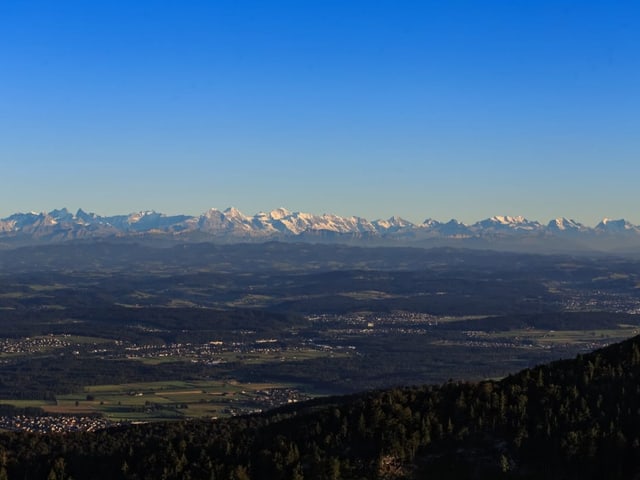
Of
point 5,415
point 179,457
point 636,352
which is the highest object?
point 636,352

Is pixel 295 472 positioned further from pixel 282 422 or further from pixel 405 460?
pixel 282 422

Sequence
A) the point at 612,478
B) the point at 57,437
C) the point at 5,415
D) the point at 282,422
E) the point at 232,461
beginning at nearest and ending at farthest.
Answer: the point at 612,478, the point at 232,461, the point at 282,422, the point at 57,437, the point at 5,415

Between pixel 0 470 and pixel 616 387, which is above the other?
pixel 616 387

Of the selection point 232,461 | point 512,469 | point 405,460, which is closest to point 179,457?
point 232,461

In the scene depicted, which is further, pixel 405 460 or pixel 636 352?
pixel 636 352

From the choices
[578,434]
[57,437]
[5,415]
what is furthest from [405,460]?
[5,415]

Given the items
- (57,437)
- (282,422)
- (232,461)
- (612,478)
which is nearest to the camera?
(612,478)

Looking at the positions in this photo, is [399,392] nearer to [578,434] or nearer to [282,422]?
[282,422]
